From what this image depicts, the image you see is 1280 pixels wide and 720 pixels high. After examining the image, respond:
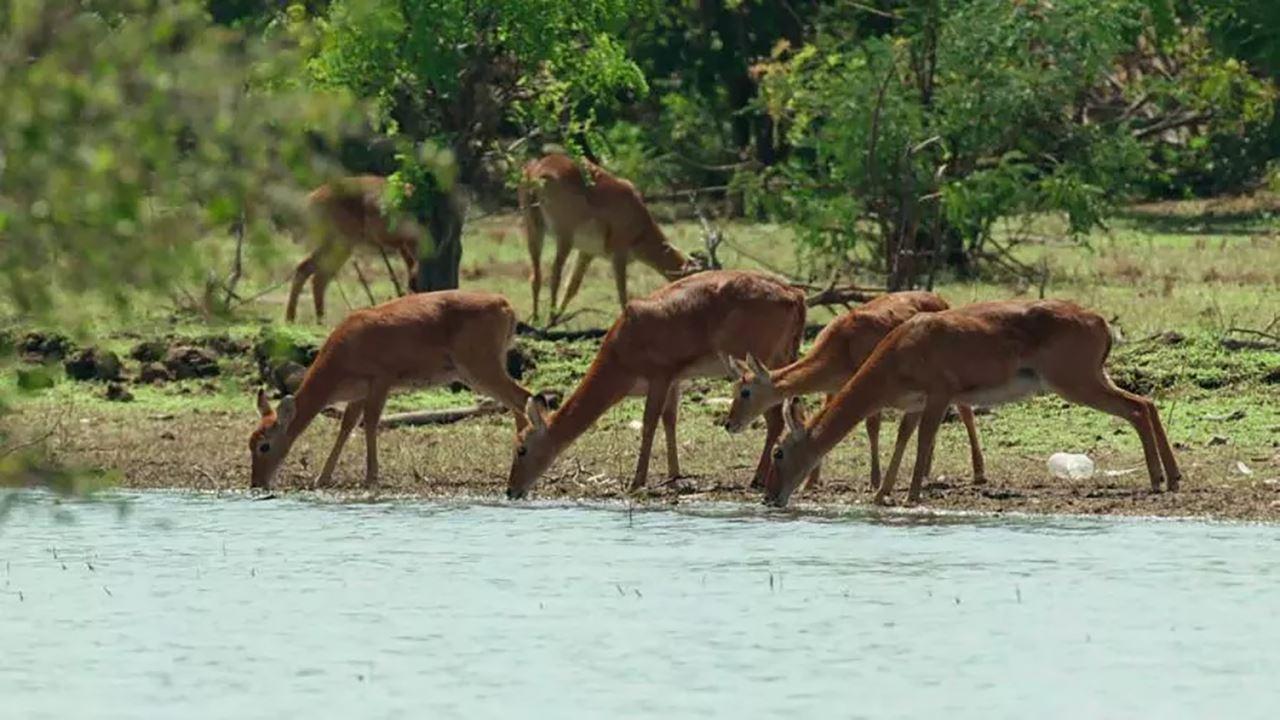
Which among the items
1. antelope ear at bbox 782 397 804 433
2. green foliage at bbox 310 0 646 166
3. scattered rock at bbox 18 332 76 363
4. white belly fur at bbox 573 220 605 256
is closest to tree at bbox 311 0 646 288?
green foliage at bbox 310 0 646 166

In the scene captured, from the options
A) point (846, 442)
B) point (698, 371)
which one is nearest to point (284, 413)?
point (698, 371)

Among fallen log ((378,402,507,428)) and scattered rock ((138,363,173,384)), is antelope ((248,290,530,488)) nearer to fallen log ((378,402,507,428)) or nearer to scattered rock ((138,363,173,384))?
fallen log ((378,402,507,428))

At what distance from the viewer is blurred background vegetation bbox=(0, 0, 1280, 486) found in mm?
5871

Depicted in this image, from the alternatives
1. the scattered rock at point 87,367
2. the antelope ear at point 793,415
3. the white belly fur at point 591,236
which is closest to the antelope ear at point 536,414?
the antelope ear at point 793,415

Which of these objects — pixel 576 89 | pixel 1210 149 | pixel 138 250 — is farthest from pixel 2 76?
pixel 1210 149

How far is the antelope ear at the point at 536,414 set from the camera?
14.4m

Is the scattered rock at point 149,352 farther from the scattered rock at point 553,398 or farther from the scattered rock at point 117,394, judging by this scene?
the scattered rock at point 553,398

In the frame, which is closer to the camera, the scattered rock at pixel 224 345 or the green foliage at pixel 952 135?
the scattered rock at pixel 224 345

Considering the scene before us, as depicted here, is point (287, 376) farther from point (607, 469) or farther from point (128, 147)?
point (128, 147)

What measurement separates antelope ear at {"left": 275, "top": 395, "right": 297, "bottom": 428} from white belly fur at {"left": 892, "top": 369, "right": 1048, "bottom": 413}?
336 cm

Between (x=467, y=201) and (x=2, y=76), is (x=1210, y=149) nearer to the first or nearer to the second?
(x=467, y=201)

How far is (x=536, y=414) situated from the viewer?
47.3 feet

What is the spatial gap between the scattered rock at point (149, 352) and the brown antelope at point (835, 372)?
192 inches

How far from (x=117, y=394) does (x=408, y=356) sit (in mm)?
3233
